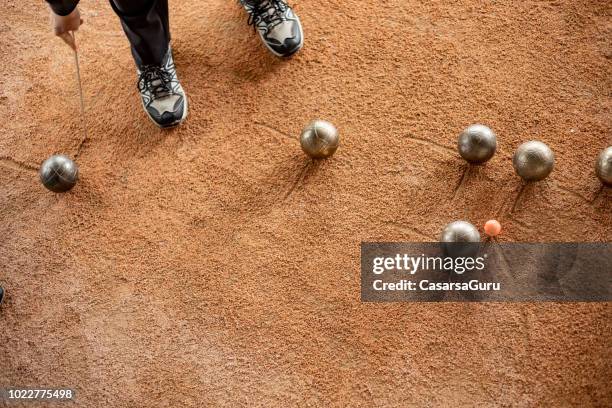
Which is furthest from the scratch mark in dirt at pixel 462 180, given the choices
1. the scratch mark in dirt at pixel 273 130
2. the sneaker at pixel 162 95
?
the sneaker at pixel 162 95

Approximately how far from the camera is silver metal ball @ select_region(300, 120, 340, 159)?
1.80 meters

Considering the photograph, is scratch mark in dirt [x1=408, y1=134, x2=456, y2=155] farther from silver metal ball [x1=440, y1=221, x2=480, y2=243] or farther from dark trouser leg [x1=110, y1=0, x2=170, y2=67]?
dark trouser leg [x1=110, y1=0, x2=170, y2=67]

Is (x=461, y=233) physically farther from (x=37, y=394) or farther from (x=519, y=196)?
(x=37, y=394)

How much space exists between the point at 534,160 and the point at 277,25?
91cm

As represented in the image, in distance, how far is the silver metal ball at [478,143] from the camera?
177 centimetres

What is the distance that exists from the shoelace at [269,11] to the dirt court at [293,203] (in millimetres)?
95

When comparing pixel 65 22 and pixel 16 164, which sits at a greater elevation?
pixel 65 22

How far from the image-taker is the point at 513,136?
1.89 m

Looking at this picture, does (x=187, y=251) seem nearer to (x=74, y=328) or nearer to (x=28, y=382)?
(x=74, y=328)

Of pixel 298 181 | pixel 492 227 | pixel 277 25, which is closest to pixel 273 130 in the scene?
pixel 298 181

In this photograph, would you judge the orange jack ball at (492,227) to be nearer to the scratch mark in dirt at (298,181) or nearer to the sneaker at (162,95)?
the scratch mark in dirt at (298,181)

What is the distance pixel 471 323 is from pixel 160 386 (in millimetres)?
809

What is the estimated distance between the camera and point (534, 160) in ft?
5.65

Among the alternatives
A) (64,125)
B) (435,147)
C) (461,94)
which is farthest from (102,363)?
(461,94)
